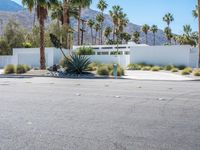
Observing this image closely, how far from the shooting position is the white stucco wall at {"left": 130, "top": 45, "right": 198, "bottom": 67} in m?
44.8

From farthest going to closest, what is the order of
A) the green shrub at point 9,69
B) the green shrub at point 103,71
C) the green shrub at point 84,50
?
the green shrub at point 84,50
the green shrub at point 9,69
the green shrub at point 103,71

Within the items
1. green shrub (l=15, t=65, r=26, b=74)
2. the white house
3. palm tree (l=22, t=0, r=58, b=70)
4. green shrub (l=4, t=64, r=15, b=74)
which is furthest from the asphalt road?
the white house

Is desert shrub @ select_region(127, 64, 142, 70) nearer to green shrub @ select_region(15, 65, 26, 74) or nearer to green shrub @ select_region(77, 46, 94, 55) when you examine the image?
green shrub @ select_region(77, 46, 94, 55)

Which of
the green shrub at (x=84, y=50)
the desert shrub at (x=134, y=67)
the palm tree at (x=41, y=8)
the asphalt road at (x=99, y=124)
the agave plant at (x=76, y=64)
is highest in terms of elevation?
the palm tree at (x=41, y=8)

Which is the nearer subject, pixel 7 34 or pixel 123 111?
pixel 123 111

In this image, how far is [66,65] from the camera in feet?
110

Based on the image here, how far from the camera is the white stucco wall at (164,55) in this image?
147 feet

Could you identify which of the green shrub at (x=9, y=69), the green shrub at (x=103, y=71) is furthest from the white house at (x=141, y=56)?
the green shrub at (x=103, y=71)

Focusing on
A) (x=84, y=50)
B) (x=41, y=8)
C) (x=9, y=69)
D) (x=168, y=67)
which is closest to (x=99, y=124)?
(x=9, y=69)

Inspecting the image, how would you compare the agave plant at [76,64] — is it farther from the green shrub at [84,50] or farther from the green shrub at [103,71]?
the green shrub at [84,50]

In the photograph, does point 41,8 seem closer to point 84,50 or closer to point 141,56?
point 84,50

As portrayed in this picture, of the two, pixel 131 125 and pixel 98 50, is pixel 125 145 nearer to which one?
pixel 131 125

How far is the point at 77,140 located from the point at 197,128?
2726 millimetres

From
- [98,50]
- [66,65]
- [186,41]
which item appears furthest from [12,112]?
[186,41]
